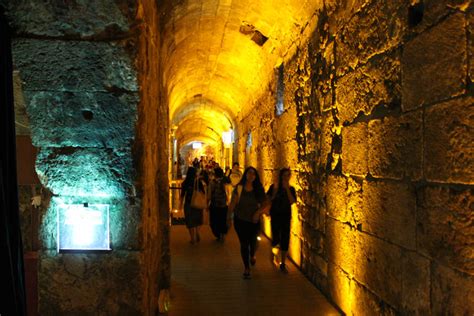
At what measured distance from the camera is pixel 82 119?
8.39ft

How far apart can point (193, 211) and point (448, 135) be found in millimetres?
4920

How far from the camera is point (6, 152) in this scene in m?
2.02

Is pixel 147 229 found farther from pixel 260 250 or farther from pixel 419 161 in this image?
pixel 260 250

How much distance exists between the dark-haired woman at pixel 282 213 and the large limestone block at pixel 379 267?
182 centimetres

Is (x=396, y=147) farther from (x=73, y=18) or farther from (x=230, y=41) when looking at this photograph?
(x=230, y=41)

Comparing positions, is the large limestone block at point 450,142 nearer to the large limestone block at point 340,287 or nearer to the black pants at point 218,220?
the large limestone block at point 340,287

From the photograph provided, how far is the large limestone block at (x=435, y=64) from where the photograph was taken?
1.91m

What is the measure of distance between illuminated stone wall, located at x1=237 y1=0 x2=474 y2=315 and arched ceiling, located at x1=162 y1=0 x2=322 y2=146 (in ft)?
2.17

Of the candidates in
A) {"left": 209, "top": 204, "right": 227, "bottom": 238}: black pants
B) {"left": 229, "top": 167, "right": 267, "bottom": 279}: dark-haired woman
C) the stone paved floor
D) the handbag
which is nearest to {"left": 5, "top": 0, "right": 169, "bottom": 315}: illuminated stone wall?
the stone paved floor

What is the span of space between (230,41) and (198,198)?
2.78m

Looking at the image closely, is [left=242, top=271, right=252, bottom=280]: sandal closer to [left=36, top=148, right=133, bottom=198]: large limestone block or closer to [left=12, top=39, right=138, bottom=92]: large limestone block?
[left=36, top=148, right=133, bottom=198]: large limestone block

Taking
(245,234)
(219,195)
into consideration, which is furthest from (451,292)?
(219,195)

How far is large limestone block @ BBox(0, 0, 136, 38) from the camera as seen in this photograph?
2393 millimetres

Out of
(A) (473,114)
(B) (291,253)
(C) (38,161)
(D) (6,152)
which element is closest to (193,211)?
(B) (291,253)
